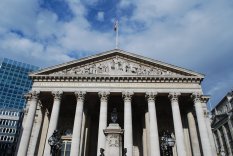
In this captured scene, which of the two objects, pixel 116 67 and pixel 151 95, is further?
pixel 116 67

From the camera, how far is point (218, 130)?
53.6 metres

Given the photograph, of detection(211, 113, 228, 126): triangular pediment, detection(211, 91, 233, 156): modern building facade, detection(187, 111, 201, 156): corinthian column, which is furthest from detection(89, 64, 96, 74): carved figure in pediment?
detection(211, 113, 228, 126): triangular pediment

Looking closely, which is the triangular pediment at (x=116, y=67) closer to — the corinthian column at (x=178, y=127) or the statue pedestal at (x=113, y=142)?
the corinthian column at (x=178, y=127)

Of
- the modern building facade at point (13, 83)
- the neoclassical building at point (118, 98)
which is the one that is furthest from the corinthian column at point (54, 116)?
the modern building facade at point (13, 83)

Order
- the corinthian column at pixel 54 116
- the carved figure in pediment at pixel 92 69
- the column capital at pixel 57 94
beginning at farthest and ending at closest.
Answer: the carved figure in pediment at pixel 92 69
the column capital at pixel 57 94
the corinthian column at pixel 54 116

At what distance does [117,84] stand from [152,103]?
5.04m

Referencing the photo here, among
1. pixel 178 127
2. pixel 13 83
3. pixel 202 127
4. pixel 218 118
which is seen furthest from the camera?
pixel 13 83

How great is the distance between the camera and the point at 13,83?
412 ft

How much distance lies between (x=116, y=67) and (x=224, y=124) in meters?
30.3

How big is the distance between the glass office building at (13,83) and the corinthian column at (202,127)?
101112mm

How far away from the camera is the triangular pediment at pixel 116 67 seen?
32.3 metres

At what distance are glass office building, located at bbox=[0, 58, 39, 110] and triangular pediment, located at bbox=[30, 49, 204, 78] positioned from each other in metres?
91.9

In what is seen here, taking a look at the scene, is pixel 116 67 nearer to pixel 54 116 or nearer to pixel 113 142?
pixel 54 116

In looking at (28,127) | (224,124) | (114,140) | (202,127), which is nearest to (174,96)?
(202,127)
